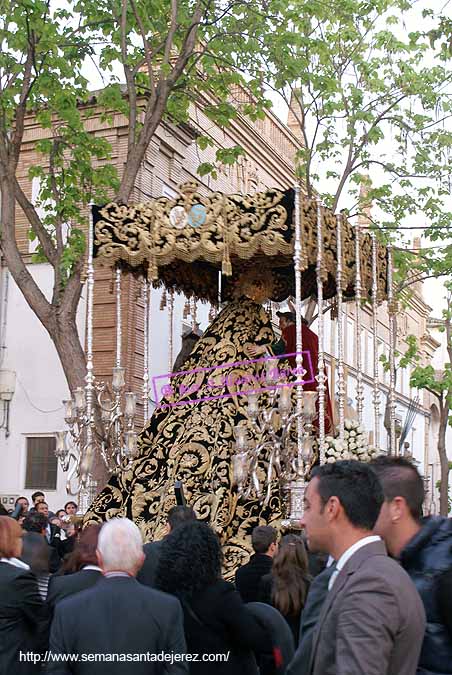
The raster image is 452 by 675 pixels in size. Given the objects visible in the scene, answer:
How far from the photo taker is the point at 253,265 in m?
12.7

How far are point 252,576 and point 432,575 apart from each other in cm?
315

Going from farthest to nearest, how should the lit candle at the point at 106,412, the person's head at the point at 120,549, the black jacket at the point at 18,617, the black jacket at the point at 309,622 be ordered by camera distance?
the lit candle at the point at 106,412
the black jacket at the point at 18,617
the person's head at the point at 120,549
the black jacket at the point at 309,622


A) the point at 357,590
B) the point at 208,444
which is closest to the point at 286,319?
the point at 208,444

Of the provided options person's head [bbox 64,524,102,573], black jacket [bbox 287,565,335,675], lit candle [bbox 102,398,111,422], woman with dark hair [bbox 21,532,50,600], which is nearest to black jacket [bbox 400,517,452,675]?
black jacket [bbox 287,565,335,675]

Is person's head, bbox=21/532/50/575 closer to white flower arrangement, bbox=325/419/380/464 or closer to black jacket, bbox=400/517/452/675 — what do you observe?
black jacket, bbox=400/517/452/675

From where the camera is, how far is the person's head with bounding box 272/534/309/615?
566 centimetres

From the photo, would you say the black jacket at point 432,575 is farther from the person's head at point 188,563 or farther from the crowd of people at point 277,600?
the person's head at point 188,563

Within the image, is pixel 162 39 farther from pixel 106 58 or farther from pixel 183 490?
pixel 183 490

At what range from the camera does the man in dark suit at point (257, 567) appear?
6430mm

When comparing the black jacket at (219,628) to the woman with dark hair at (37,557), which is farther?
the woman with dark hair at (37,557)

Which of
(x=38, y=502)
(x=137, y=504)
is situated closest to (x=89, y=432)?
(x=137, y=504)

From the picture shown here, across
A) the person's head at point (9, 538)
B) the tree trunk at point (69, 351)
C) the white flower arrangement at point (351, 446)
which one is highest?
the tree trunk at point (69, 351)

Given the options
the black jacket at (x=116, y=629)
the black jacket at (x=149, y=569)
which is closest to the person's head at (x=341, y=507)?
the black jacket at (x=116, y=629)

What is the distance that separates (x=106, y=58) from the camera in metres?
14.4
